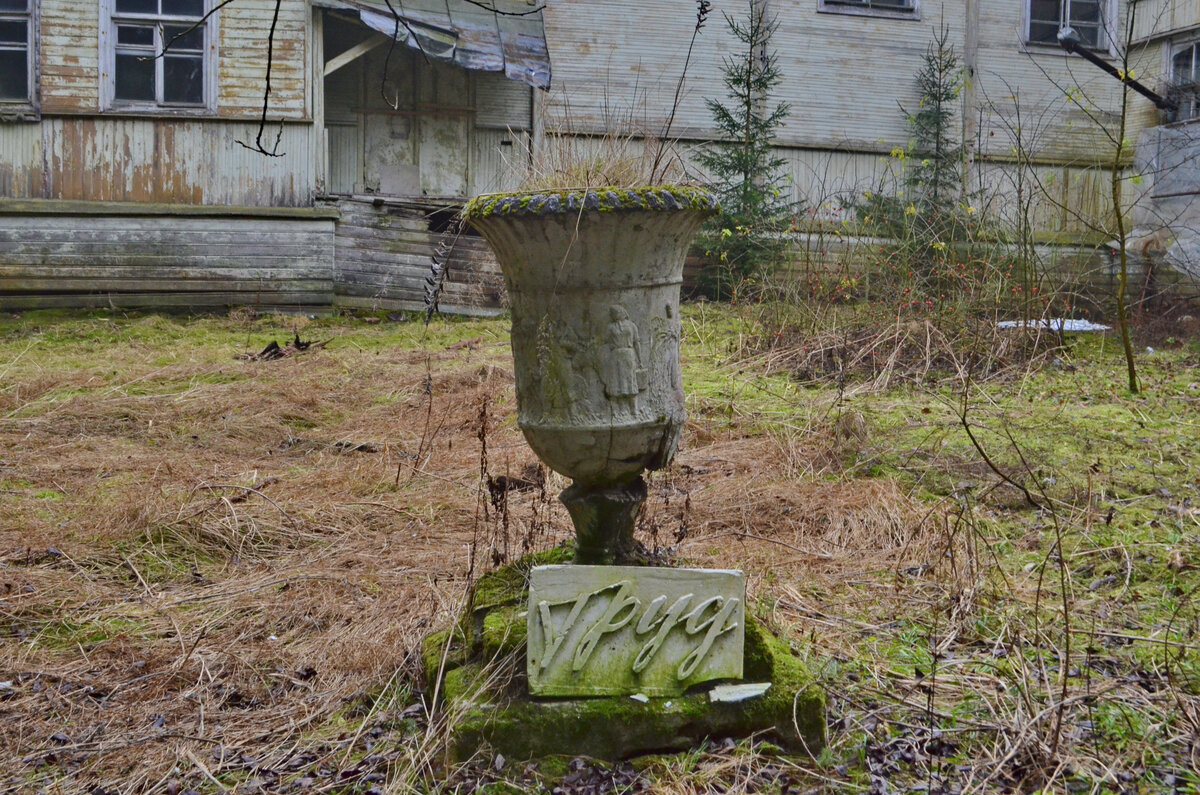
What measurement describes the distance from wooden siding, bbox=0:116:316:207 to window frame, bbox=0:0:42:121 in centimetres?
14

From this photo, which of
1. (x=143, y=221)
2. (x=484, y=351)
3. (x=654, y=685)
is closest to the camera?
(x=654, y=685)

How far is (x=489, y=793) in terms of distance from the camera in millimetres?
2916

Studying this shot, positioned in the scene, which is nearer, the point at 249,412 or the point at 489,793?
the point at 489,793

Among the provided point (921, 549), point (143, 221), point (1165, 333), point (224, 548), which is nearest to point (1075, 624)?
point (921, 549)

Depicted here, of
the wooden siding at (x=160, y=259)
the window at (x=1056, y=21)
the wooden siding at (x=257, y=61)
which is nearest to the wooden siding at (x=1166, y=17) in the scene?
the window at (x=1056, y=21)

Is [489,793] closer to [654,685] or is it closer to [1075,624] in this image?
[654,685]

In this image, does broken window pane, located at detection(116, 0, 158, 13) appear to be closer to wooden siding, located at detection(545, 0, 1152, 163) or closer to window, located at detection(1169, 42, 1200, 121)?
wooden siding, located at detection(545, 0, 1152, 163)

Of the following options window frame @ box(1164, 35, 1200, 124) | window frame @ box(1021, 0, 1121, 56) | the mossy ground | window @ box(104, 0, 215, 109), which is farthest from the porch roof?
window frame @ box(1164, 35, 1200, 124)

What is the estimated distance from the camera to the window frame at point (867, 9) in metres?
14.8

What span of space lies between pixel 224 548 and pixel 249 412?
8.80 ft

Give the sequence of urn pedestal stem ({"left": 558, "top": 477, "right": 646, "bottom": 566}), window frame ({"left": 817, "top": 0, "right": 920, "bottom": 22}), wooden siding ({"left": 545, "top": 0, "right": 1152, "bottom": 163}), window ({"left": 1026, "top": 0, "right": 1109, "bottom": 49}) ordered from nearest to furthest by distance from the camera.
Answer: urn pedestal stem ({"left": 558, "top": 477, "right": 646, "bottom": 566}), wooden siding ({"left": 545, "top": 0, "right": 1152, "bottom": 163}), window frame ({"left": 817, "top": 0, "right": 920, "bottom": 22}), window ({"left": 1026, "top": 0, "right": 1109, "bottom": 49})

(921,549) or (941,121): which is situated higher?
(941,121)

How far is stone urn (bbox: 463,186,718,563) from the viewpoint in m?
3.08

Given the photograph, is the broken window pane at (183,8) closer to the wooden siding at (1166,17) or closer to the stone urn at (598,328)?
the stone urn at (598,328)
